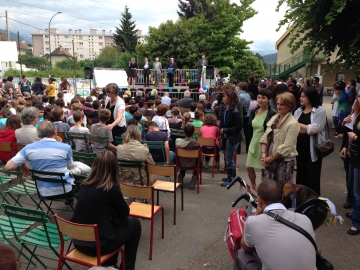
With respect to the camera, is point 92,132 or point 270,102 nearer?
point 270,102

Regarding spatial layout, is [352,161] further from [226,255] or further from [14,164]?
[14,164]

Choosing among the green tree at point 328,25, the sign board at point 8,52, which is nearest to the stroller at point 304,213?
the green tree at point 328,25

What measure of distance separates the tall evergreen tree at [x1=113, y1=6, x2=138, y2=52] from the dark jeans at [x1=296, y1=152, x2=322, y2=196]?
58.3 meters

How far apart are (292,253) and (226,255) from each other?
5.53 feet

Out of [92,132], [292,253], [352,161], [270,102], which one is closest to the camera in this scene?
[292,253]

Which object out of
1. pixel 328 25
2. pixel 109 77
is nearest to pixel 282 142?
pixel 328 25

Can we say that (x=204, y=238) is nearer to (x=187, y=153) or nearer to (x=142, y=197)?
(x=142, y=197)

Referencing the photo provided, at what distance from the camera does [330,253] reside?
382cm

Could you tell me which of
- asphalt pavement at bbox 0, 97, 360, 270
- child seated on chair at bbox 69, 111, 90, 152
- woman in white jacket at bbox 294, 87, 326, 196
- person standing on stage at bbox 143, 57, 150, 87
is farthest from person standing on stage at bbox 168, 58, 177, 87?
woman in white jacket at bbox 294, 87, 326, 196

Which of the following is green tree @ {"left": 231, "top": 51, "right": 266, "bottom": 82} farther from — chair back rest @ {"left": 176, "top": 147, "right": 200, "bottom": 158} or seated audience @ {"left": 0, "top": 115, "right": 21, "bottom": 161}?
seated audience @ {"left": 0, "top": 115, "right": 21, "bottom": 161}

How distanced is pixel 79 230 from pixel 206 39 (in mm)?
26882

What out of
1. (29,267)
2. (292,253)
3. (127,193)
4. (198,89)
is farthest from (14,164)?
(198,89)

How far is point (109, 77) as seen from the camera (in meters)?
18.7

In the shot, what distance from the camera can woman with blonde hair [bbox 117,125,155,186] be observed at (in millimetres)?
4676
